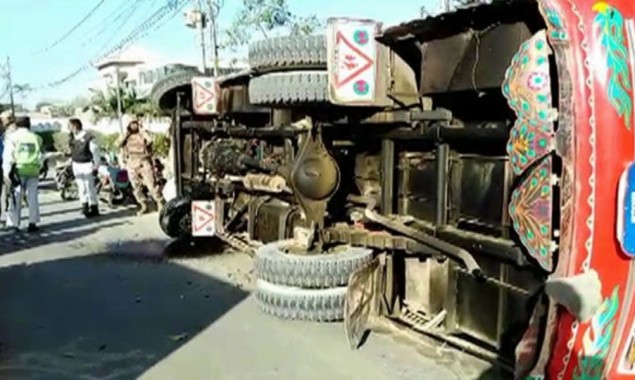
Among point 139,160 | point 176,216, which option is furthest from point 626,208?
point 139,160

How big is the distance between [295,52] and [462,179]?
192 cm

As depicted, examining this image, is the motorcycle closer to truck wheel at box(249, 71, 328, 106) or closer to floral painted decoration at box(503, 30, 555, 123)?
truck wheel at box(249, 71, 328, 106)

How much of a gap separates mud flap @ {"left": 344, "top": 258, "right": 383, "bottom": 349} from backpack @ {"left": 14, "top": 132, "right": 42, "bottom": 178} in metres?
A: 7.74

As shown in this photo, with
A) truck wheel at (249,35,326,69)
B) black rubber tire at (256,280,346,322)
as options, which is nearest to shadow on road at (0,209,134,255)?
black rubber tire at (256,280,346,322)

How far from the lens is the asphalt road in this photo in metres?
5.09

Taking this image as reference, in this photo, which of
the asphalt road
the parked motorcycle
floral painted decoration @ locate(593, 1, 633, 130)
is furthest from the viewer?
the parked motorcycle

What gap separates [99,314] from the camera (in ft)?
21.7

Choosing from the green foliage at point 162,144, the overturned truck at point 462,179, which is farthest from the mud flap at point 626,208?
the green foliage at point 162,144

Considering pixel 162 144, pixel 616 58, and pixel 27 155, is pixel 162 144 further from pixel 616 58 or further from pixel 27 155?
pixel 616 58

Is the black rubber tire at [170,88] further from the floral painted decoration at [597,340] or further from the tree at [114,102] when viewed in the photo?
the tree at [114,102]

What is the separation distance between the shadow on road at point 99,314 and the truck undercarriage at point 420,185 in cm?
95

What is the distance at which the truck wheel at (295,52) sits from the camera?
6.03m

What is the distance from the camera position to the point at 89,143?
13.6m

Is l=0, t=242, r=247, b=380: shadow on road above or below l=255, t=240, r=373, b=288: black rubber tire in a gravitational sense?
below
